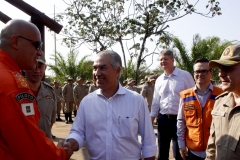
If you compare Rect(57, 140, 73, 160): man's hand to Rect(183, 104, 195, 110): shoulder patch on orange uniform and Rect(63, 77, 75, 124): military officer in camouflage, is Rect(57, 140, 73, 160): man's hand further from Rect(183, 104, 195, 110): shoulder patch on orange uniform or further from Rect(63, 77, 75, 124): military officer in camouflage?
Rect(63, 77, 75, 124): military officer in camouflage

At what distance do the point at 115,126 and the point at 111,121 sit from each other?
60 mm

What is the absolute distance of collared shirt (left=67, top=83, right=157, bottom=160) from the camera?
2.86 meters

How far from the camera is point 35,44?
2.36 metres

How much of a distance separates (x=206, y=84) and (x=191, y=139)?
721 mm

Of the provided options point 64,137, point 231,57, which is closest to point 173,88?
point 231,57

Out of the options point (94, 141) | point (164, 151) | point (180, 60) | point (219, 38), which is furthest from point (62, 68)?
point (94, 141)

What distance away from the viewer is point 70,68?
23188 mm

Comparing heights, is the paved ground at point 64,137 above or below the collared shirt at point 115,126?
below

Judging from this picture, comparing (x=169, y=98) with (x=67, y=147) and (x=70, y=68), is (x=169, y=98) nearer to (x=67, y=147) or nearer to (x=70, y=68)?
(x=67, y=147)

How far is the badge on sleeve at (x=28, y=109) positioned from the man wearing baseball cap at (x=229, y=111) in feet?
5.04

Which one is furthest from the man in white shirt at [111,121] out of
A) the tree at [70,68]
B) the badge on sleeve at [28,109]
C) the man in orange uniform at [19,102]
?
the tree at [70,68]

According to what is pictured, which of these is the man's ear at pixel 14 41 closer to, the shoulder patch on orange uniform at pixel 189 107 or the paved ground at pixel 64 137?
the shoulder patch on orange uniform at pixel 189 107

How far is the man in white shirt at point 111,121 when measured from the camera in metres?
2.86

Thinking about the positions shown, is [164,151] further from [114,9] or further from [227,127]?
[114,9]
